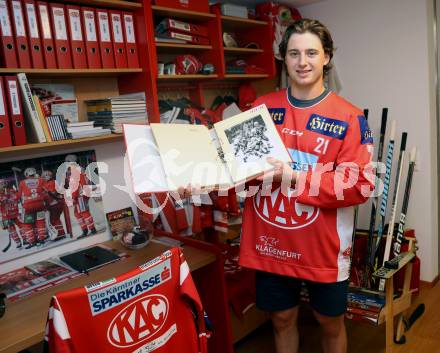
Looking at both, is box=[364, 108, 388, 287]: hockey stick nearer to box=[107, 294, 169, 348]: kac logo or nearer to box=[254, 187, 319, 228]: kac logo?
box=[254, 187, 319, 228]: kac logo

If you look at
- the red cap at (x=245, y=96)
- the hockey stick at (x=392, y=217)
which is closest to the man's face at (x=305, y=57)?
the hockey stick at (x=392, y=217)

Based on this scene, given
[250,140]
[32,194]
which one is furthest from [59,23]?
[250,140]

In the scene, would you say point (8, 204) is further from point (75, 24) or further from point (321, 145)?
point (321, 145)

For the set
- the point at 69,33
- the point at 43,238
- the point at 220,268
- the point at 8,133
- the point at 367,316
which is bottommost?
the point at 367,316

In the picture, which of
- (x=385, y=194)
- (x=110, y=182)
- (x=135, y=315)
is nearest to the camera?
(x=135, y=315)

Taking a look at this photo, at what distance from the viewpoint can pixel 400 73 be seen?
2.62 m

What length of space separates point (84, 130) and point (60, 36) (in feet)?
1.36

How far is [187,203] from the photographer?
→ 7.16ft

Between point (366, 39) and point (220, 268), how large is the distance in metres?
1.98

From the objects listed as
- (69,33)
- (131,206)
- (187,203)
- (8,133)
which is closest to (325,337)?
(187,203)

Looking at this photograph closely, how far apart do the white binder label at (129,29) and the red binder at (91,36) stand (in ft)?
0.55

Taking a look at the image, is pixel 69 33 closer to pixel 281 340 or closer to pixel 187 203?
pixel 187 203

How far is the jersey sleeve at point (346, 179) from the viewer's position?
52.9 inches

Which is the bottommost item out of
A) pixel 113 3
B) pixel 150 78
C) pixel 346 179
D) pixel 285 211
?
pixel 285 211
